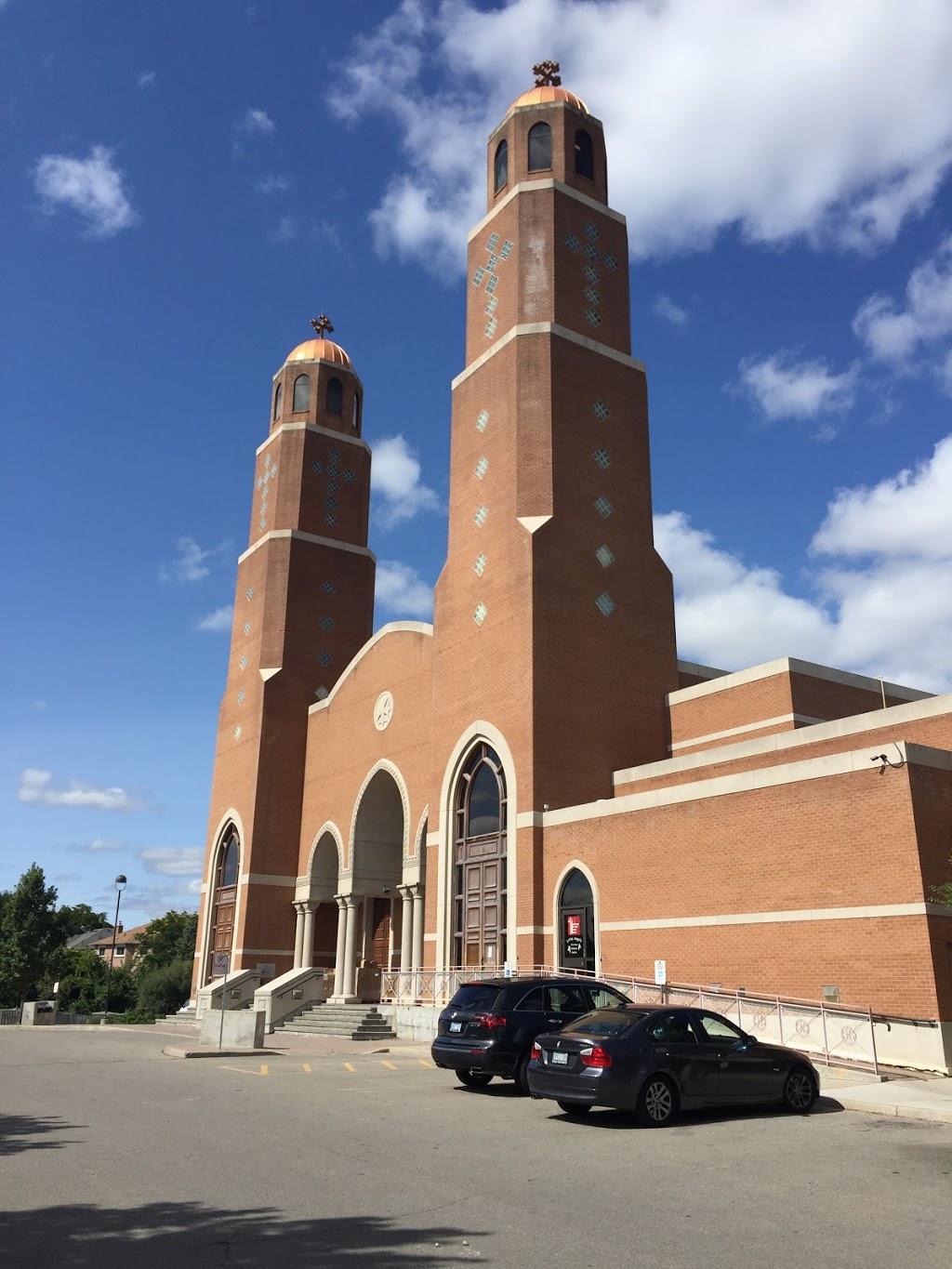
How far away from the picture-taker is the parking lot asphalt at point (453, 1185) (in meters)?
6.23

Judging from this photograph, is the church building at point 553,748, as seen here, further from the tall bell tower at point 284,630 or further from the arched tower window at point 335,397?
the arched tower window at point 335,397

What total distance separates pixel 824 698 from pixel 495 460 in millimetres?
11276

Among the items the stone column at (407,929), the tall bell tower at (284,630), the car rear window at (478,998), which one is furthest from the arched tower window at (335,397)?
the car rear window at (478,998)

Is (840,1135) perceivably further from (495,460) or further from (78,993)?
(78,993)

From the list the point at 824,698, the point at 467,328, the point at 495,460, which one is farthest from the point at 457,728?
the point at 467,328

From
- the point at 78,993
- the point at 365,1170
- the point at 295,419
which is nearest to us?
the point at 365,1170

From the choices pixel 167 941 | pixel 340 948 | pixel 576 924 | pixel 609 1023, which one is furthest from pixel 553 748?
pixel 167 941

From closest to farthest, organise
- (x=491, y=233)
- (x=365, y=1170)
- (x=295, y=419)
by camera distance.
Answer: (x=365, y=1170) < (x=491, y=233) < (x=295, y=419)

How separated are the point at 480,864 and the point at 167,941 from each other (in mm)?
73451

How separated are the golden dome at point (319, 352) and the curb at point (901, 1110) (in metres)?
42.0

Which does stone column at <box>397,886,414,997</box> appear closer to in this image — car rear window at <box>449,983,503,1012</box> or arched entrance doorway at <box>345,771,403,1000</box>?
arched entrance doorway at <box>345,771,403,1000</box>

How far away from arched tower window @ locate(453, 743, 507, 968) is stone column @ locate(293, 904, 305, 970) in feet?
43.9

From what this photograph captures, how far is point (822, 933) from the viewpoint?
19.0 metres

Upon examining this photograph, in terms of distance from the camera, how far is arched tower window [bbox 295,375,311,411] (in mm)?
48541
